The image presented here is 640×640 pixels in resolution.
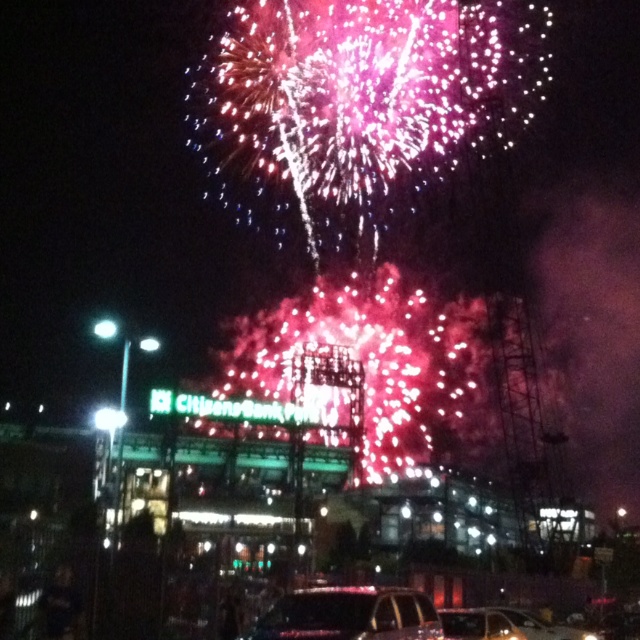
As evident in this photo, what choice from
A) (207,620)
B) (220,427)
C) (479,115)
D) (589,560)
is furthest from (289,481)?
(207,620)

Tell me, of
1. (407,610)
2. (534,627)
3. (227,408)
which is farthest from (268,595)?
(227,408)

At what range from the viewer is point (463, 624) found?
17312mm

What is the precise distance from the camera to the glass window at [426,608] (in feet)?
46.2

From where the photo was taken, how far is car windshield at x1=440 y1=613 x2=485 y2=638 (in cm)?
1714

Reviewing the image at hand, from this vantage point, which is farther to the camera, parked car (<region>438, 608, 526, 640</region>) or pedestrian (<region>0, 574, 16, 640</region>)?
parked car (<region>438, 608, 526, 640</region>)

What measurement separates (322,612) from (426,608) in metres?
2.38

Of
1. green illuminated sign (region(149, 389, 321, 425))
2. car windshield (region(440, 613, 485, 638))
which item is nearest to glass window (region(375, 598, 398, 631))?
car windshield (region(440, 613, 485, 638))

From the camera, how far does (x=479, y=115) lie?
27.2 meters

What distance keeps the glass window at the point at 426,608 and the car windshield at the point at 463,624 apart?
2.85m

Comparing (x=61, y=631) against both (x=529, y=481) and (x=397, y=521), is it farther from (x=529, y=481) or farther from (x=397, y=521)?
(x=397, y=521)

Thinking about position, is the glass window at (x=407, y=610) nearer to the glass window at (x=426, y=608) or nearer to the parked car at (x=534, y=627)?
the glass window at (x=426, y=608)

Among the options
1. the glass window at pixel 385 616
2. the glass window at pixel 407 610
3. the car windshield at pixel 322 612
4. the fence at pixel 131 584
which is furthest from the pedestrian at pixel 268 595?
the glass window at pixel 385 616

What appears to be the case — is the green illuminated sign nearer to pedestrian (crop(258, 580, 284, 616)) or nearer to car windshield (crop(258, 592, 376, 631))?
pedestrian (crop(258, 580, 284, 616))

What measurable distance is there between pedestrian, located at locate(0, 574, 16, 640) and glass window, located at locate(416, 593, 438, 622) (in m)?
6.06
